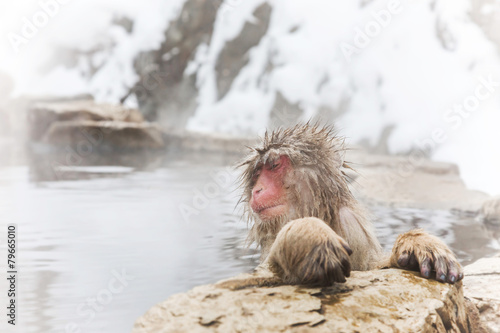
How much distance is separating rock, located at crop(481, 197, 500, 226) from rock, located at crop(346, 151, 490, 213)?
Result: 23 centimetres

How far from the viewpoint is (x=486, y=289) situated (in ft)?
8.54

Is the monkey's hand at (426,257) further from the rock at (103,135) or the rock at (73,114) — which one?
the rock at (73,114)

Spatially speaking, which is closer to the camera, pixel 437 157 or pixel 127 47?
pixel 437 157

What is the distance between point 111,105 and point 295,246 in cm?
1147

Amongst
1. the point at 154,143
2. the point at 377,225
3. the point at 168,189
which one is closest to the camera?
the point at 377,225

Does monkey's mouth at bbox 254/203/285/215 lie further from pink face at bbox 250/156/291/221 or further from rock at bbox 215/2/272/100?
rock at bbox 215/2/272/100

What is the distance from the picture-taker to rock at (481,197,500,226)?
4949mm

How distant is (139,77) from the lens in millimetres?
16438

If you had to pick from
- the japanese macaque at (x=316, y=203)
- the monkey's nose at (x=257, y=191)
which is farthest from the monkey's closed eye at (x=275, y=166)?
the monkey's nose at (x=257, y=191)

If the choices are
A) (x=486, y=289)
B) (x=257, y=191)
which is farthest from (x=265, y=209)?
(x=486, y=289)

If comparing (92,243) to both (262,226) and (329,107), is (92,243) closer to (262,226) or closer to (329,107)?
(262,226)

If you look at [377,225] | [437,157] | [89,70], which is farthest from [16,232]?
[89,70]

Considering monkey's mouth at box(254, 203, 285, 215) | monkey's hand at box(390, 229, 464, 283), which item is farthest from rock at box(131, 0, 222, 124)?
monkey's hand at box(390, 229, 464, 283)

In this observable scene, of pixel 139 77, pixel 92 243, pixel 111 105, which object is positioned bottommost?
pixel 92 243
